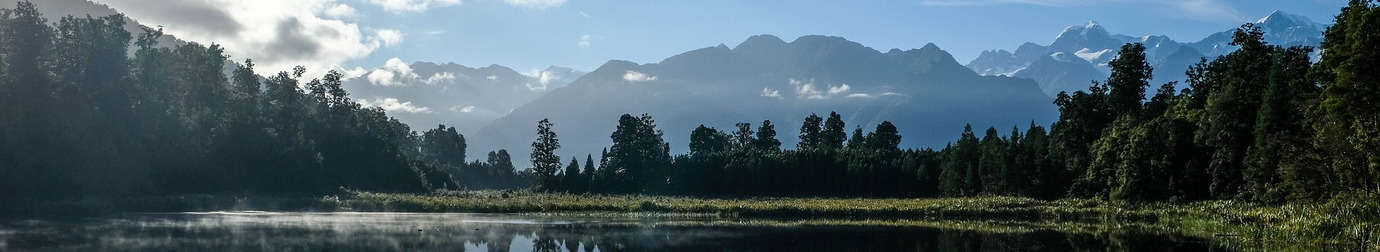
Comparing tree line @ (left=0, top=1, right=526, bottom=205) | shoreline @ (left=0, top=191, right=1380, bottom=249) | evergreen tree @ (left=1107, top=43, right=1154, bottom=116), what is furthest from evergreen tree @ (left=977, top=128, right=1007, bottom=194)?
tree line @ (left=0, top=1, right=526, bottom=205)

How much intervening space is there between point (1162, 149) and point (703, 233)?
4594 centimetres

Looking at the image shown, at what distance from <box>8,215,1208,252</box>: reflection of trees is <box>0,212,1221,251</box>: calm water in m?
0.04

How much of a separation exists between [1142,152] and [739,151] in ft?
219

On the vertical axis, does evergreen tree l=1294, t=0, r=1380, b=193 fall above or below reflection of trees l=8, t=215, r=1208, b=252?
above

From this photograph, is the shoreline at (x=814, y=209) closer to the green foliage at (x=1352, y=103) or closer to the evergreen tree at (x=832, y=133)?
the green foliage at (x=1352, y=103)

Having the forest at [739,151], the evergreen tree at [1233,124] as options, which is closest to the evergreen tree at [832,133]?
the forest at [739,151]

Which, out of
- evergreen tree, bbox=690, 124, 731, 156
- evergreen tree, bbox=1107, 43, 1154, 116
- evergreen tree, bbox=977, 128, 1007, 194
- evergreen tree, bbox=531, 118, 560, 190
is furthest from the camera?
evergreen tree, bbox=690, 124, 731, 156

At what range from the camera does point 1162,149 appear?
74500 millimetres

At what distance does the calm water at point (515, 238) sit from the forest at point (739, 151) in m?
13.1

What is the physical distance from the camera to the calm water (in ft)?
112

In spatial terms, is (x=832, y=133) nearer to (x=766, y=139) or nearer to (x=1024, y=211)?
(x=766, y=139)

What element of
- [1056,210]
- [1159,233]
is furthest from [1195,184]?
[1159,233]

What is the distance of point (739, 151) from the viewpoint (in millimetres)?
136125

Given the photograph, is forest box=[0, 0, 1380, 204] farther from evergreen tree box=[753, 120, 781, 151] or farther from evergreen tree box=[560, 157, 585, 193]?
evergreen tree box=[753, 120, 781, 151]
